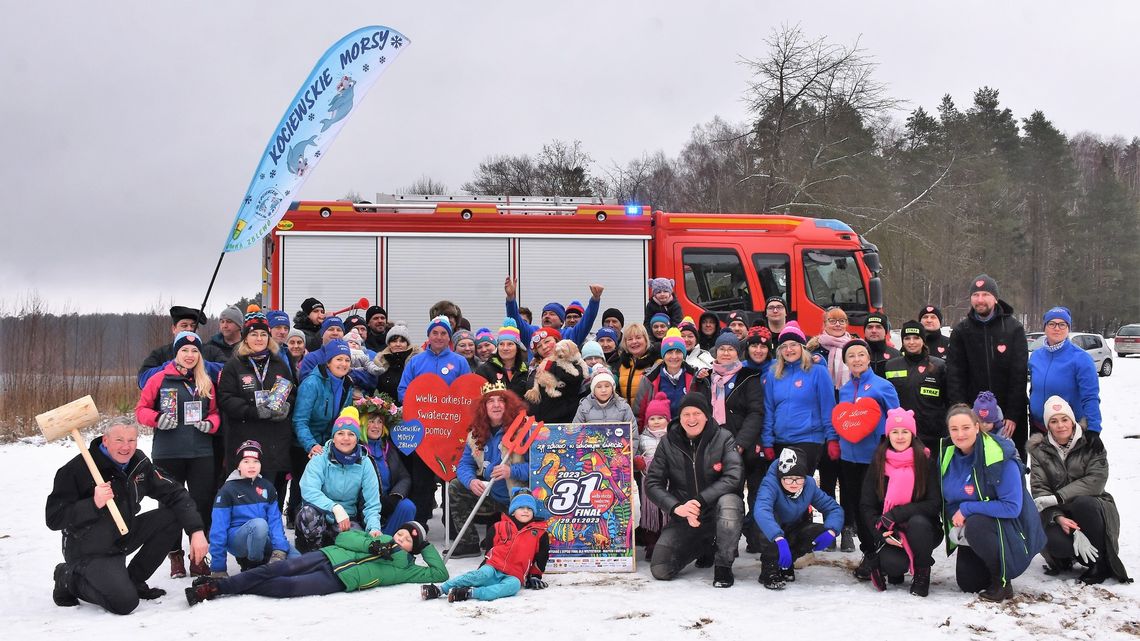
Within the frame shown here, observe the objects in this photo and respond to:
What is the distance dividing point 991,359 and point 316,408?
5446 millimetres

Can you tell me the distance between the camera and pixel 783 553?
6191 millimetres

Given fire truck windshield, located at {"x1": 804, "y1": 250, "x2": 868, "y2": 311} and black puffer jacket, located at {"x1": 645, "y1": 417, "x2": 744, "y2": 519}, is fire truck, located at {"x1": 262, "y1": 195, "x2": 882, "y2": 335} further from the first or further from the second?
black puffer jacket, located at {"x1": 645, "y1": 417, "x2": 744, "y2": 519}

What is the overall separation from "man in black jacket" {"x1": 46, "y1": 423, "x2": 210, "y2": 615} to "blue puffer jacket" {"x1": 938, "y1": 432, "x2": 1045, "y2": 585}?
505 centimetres

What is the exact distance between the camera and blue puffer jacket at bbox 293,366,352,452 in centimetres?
729

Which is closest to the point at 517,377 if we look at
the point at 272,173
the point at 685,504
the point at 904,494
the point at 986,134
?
the point at 685,504

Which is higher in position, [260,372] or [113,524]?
[260,372]

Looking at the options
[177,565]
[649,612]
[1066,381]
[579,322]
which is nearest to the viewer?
[649,612]

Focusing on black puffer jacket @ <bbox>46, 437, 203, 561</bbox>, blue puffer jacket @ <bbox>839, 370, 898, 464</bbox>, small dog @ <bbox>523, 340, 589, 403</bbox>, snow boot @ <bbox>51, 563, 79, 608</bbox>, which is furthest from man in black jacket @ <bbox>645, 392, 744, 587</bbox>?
snow boot @ <bbox>51, 563, 79, 608</bbox>

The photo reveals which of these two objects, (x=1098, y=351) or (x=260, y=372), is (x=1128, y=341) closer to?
(x=1098, y=351)

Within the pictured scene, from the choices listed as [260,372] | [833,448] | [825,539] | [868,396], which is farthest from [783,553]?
[260,372]

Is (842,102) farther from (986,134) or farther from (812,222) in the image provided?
(986,134)

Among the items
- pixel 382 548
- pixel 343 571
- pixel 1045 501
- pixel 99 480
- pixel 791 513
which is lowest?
pixel 343 571

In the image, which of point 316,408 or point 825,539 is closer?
point 825,539

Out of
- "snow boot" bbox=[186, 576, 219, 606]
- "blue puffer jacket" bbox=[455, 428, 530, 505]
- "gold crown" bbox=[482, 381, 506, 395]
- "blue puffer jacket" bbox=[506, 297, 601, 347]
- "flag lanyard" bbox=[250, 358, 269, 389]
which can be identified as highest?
"blue puffer jacket" bbox=[506, 297, 601, 347]
